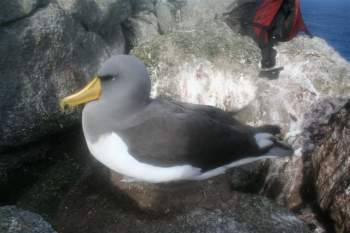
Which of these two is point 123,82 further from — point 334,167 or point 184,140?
point 334,167

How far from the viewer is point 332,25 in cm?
1226

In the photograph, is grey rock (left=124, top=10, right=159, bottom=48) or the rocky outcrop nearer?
the rocky outcrop

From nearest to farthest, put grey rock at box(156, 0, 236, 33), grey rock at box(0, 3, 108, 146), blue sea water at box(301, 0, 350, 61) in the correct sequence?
grey rock at box(0, 3, 108, 146) → grey rock at box(156, 0, 236, 33) → blue sea water at box(301, 0, 350, 61)

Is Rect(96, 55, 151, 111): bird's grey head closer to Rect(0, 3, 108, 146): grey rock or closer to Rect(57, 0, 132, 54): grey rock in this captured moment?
Rect(0, 3, 108, 146): grey rock

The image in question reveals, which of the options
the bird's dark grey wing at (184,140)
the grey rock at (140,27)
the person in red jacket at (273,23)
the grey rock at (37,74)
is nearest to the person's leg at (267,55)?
the person in red jacket at (273,23)

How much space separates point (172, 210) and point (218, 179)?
0.65m

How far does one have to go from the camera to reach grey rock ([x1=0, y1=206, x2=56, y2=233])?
94.5 inches

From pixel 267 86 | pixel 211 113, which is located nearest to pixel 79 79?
pixel 211 113

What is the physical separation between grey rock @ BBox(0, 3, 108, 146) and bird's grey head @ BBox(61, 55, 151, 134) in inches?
52.5

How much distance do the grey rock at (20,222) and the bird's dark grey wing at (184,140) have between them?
852 millimetres

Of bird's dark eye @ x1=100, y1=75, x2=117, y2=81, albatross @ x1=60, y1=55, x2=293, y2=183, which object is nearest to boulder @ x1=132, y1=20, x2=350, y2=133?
albatross @ x1=60, y1=55, x2=293, y2=183

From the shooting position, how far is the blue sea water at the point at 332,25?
10410mm

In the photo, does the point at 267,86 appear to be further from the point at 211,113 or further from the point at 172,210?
the point at 172,210

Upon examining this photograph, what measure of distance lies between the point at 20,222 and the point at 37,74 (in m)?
2.07
